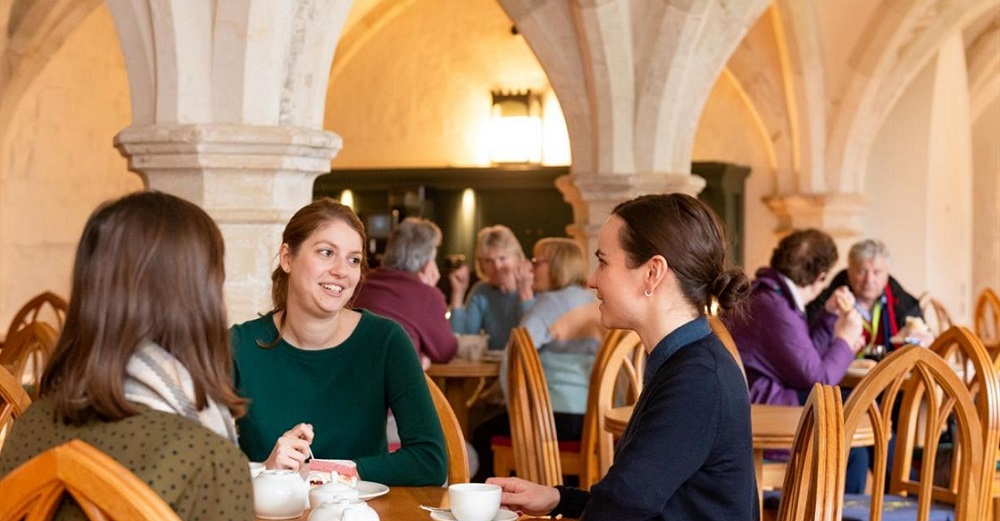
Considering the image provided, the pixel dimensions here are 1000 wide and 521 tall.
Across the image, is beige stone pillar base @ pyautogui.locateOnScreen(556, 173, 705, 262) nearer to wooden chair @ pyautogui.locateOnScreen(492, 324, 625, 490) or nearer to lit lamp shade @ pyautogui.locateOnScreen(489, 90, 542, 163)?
wooden chair @ pyautogui.locateOnScreen(492, 324, 625, 490)

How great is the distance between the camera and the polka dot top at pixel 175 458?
1620 mm

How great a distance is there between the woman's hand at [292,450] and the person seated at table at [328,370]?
40 cm

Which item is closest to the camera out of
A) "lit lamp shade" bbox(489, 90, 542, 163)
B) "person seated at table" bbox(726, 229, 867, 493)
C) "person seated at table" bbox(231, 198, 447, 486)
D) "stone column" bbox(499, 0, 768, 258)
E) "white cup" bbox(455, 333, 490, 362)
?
"person seated at table" bbox(231, 198, 447, 486)

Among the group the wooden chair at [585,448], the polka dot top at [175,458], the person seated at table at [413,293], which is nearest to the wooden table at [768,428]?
the wooden chair at [585,448]

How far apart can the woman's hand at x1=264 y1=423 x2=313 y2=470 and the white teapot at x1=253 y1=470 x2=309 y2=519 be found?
5.9 inches

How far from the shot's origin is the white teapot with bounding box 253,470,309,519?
7.46ft

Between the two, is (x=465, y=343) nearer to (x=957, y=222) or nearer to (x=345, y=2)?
(x=345, y=2)

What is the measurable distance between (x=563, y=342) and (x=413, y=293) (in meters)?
0.59

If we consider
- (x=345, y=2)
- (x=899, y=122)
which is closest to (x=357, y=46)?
(x=899, y=122)

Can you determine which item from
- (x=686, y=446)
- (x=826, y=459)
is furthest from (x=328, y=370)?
(x=826, y=459)

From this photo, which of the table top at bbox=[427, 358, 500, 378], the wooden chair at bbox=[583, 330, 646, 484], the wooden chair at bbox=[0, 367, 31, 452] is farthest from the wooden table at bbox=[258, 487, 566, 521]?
the table top at bbox=[427, 358, 500, 378]

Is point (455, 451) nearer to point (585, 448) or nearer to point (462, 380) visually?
point (585, 448)

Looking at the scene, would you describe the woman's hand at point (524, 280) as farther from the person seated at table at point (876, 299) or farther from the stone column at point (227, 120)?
the stone column at point (227, 120)

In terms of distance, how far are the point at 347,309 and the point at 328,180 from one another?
26.2 ft
